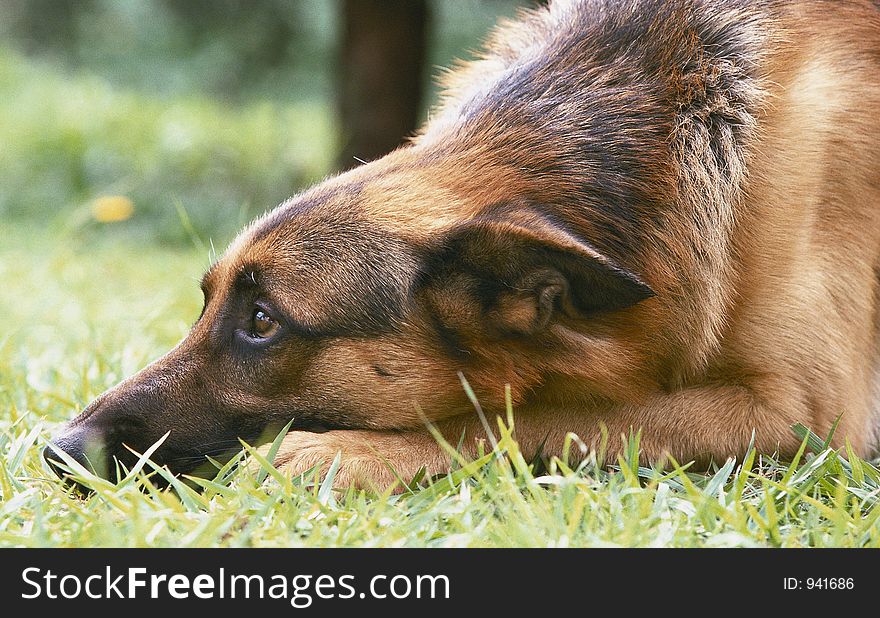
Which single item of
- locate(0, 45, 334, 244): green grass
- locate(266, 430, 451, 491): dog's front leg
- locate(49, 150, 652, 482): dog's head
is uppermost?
locate(49, 150, 652, 482): dog's head

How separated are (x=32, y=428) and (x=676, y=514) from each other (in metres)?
1.92

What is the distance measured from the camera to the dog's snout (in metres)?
2.65

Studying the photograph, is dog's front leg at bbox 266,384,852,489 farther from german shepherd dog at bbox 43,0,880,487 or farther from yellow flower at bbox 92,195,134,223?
yellow flower at bbox 92,195,134,223

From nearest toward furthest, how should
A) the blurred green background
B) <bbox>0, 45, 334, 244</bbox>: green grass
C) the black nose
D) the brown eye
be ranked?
the black nose → the brown eye → the blurred green background → <bbox>0, 45, 334, 244</bbox>: green grass

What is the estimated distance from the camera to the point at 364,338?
8.99ft

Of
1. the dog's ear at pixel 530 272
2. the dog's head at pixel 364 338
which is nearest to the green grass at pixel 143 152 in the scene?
the dog's head at pixel 364 338

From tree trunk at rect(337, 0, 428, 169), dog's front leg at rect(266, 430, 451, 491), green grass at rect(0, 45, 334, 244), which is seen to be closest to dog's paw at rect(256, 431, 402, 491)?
dog's front leg at rect(266, 430, 451, 491)

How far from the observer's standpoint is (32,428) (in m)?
3.11

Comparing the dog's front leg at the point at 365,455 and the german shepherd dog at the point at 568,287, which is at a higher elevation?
the german shepherd dog at the point at 568,287

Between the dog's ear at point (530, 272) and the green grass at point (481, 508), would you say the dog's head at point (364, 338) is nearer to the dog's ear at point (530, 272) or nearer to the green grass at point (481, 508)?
the dog's ear at point (530, 272)

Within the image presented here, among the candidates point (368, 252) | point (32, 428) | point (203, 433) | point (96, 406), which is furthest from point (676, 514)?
point (32, 428)

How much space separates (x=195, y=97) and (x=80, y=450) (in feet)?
27.3

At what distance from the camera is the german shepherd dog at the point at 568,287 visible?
8.91 ft
